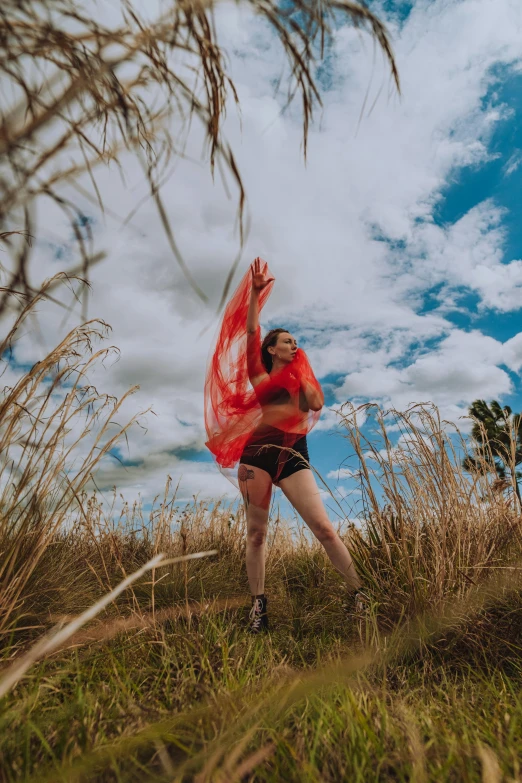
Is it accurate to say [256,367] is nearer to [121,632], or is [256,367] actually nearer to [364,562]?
[364,562]

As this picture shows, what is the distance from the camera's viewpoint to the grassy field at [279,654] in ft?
3.92

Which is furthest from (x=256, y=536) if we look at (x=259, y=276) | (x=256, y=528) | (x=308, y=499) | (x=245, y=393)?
(x=259, y=276)

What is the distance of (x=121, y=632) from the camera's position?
106 inches

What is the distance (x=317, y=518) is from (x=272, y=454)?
1.74 feet

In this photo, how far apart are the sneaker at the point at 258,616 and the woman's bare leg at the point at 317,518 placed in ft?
1.90

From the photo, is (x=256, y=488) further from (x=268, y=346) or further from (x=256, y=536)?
(x=268, y=346)

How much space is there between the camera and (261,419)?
3.73 metres

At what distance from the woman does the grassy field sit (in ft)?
1.11

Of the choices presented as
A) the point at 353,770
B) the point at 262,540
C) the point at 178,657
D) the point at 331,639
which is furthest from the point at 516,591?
the point at 353,770

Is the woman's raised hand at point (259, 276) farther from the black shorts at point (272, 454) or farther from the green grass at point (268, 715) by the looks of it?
the green grass at point (268, 715)

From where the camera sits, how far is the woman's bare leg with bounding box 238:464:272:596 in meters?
3.43

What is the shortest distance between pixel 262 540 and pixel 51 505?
4.72 feet

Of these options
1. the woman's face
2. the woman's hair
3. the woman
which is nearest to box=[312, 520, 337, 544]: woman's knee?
the woman

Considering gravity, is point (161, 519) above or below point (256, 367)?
below
